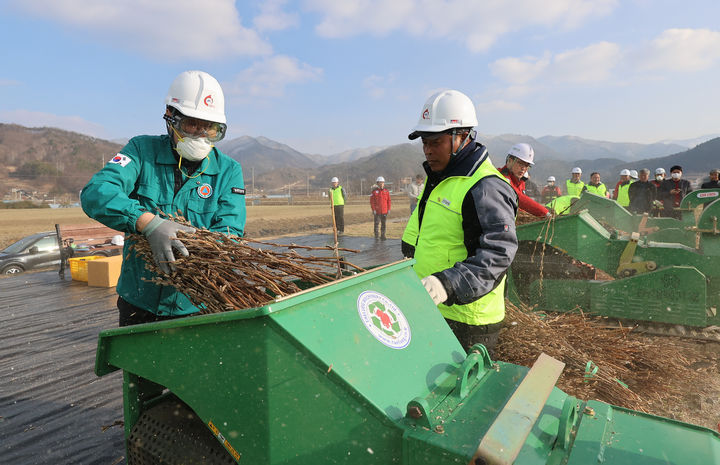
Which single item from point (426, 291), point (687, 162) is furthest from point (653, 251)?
point (687, 162)

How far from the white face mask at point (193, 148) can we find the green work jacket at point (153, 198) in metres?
0.08

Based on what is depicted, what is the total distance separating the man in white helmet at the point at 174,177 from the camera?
83.4 inches

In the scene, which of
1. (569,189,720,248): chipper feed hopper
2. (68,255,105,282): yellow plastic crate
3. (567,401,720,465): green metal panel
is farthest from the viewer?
(68,255,105,282): yellow plastic crate

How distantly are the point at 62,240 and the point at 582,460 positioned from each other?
9812 mm

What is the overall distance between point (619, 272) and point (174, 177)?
464 cm

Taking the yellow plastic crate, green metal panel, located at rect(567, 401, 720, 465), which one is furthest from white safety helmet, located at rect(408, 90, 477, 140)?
the yellow plastic crate

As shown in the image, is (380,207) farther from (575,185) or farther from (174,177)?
(174,177)

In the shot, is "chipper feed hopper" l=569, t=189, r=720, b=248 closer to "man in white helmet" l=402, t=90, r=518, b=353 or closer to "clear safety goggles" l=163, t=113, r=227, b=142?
"man in white helmet" l=402, t=90, r=518, b=353

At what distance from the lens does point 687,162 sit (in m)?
90.4

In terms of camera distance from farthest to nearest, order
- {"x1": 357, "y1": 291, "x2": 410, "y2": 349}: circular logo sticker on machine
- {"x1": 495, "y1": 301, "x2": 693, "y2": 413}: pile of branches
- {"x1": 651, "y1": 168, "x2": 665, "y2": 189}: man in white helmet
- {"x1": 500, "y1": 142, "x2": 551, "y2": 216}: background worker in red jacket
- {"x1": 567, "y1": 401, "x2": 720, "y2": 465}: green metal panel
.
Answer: {"x1": 651, "y1": 168, "x2": 665, "y2": 189}: man in white helmet < {"x1": 500, "y1": 142, "x2": 551, "y2": 216}: background worker in red jacket < {"x1": 495, "y1": 301, "x2": 693, "y2": 413}: pile of branches < {"x1": 357, "y1": 291, "x2": 410, "y2": 349}: circular logo sticker on machine < {"x1": 567, "y1": 401, "x2": 720, "y2": 465}: green metal panel

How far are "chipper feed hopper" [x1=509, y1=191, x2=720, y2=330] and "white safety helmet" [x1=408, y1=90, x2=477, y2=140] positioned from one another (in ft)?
9.56

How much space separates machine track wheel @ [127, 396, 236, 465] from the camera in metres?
1.46

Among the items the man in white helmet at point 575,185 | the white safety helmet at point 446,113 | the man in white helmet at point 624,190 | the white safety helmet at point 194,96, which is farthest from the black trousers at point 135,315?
the man in white helmet at point 624,190

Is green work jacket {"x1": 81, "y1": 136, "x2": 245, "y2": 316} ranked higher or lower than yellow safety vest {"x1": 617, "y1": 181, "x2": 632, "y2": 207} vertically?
higher
